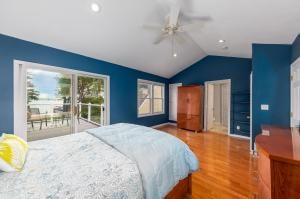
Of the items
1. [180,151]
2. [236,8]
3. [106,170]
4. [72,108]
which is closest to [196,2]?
[236,8]

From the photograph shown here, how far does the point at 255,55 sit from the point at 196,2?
1993 millimetres

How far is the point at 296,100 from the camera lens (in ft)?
9.46

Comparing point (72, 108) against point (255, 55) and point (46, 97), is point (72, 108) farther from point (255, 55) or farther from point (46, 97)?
point (255, 55)

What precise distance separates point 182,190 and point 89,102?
129 inches

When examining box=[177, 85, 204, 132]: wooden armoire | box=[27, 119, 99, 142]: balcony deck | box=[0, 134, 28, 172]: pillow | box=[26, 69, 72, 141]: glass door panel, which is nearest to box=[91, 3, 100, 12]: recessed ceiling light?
box=[26, 69, 72, 141]: glass door panel

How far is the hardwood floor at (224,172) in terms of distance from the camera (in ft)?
6.81

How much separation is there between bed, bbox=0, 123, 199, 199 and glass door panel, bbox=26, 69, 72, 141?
1.77m

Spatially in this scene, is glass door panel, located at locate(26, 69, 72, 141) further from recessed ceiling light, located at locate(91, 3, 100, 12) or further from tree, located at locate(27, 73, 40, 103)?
recessed ceiling light, located at locate(91, 3, 100, 12)

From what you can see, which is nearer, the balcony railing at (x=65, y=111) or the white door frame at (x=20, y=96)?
the white door frame at (x=20, y=96)

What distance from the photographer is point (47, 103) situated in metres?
3.37

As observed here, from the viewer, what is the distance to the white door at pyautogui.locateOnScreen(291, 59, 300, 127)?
9.08ft

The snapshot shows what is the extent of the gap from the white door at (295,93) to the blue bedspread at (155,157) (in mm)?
2393

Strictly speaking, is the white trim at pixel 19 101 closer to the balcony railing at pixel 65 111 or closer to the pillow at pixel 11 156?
the balcony railing at pixel 65 111

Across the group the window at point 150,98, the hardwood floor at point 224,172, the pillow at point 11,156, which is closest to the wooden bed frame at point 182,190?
the hardwood floor at point 224,172
